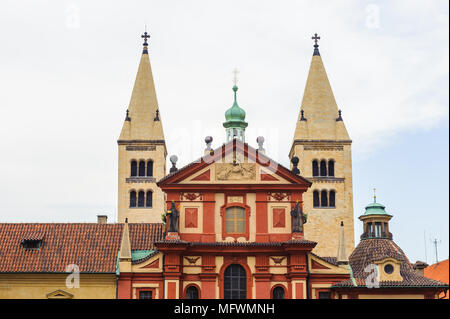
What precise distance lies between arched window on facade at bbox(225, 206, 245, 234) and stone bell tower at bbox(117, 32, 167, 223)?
32.4 meters

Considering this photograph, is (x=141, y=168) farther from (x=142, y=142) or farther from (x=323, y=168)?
(x=323, y=168)

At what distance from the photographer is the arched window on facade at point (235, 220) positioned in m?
47.9

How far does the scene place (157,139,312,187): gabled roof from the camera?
47.9m

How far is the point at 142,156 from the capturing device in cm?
8269

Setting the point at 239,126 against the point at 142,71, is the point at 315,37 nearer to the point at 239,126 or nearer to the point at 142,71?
the point at 142,71

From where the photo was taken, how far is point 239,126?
6269cm

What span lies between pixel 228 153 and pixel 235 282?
7.37 m

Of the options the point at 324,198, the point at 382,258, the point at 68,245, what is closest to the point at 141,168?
the point at 324,198

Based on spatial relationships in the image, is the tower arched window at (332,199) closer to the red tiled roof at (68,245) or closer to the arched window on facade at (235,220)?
the red tiled roof at (68,245)

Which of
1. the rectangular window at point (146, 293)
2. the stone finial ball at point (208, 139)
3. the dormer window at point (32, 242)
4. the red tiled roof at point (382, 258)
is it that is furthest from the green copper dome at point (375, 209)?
the dormer window at point (32, 242)

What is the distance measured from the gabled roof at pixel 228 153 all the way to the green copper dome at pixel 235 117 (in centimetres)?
1377
